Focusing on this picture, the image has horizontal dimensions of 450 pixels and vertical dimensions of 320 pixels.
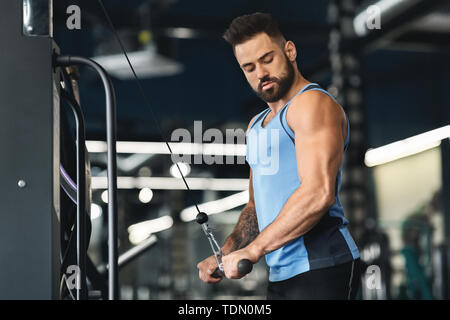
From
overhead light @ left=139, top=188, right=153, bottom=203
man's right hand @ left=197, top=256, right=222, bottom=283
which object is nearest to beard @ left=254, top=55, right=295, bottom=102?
man's right hand @ left=197, top=256, right=222, bottom=283

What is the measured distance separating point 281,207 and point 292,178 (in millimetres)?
82

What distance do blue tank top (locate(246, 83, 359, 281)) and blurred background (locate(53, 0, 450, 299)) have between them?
201 cm

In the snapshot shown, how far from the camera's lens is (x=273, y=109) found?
1.49 metres

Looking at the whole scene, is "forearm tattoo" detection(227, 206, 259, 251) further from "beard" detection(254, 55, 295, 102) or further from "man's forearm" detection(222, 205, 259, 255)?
"beard" detection(254, 55, 295, 102)

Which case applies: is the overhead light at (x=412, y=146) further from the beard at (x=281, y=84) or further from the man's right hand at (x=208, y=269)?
the man's right hand at (x=208, y=269)

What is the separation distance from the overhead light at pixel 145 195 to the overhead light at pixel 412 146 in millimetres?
3906

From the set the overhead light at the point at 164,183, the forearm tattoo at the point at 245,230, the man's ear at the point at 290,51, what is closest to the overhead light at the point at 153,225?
the overhead light at the point at 164,183

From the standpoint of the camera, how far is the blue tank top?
1.39m

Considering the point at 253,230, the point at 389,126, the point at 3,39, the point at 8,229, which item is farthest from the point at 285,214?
the point at 389,126

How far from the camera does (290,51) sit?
1484 millimetres
